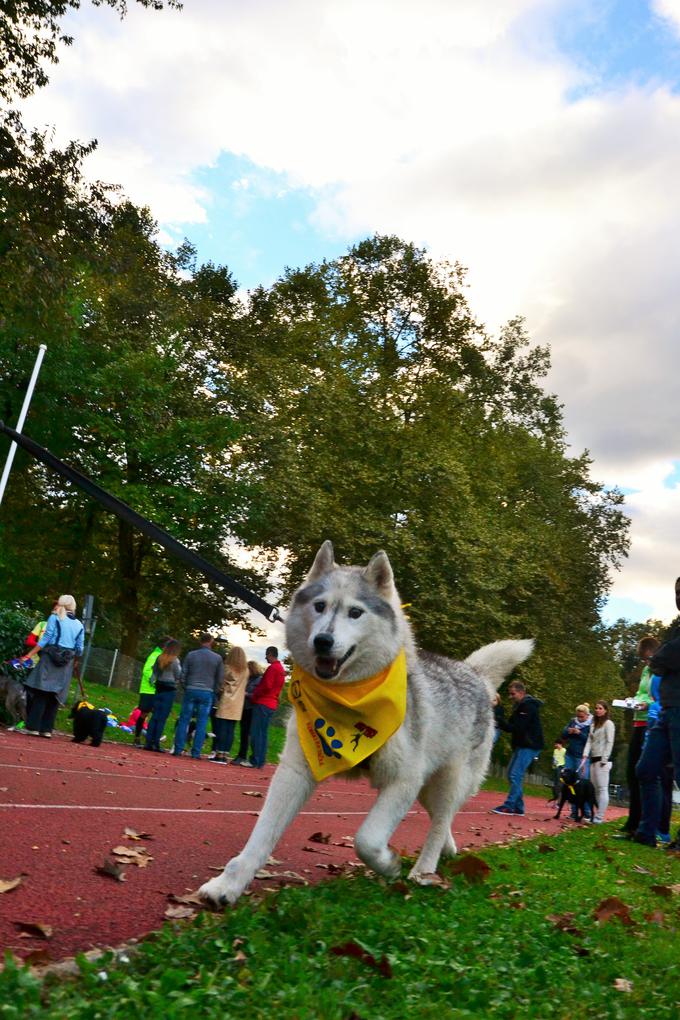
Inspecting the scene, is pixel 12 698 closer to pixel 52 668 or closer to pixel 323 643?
pixel 52 668

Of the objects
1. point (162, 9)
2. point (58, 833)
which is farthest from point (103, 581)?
point (58, 833)

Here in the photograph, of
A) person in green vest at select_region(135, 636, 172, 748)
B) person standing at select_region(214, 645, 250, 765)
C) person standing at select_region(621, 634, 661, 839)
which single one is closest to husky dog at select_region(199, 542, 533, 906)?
person standing at select_region(621, 634, 661, 839)

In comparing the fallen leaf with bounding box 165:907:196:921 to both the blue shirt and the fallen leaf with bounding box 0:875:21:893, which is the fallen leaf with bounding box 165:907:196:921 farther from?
the blue shirt

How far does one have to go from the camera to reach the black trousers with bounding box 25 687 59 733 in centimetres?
1730

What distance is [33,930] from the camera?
4465 mm

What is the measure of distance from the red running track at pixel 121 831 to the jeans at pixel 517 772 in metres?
1.16

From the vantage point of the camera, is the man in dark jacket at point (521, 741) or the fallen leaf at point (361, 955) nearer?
the fallen leaf at point (361, 955)

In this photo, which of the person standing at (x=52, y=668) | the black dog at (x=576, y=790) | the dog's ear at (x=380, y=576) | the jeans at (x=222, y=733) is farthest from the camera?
the jeans at (x=222, y=733)

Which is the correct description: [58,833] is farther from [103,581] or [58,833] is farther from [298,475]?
[103,581]

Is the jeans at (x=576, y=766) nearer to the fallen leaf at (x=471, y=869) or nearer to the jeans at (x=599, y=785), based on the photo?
the jeans at (x=599, y=785)

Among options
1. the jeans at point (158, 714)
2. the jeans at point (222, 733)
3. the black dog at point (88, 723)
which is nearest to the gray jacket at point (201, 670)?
the jeans at point (158, 714)

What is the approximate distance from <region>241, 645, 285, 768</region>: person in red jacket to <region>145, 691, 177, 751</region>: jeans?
1.59 metres

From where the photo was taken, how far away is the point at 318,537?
35156 millimetres

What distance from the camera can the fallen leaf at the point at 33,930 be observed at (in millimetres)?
4430
